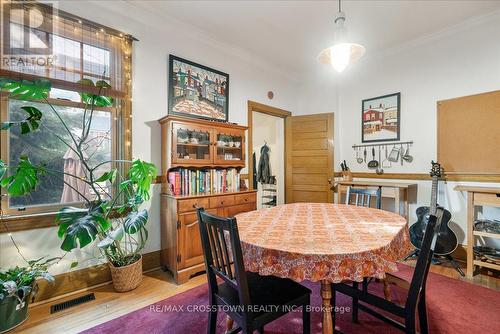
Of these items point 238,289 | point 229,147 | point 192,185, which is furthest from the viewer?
point 229,147

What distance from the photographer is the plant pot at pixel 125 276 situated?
2080 millimetres

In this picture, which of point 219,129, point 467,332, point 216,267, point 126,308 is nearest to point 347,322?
point 467,332

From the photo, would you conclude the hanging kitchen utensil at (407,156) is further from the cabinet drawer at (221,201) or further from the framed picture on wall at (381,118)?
the cabinet drawer at (221,201)

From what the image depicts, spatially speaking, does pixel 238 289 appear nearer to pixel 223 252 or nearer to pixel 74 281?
pixel 223 252

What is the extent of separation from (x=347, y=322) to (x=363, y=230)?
2.65ft

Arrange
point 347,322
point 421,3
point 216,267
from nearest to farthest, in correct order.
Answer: point 216,267
point 347,322
point 421,3

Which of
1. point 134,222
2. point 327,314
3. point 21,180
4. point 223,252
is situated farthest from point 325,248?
point 21,180

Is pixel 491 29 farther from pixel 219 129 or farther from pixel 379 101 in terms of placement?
pixel 219 129

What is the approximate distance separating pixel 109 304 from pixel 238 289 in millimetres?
1487

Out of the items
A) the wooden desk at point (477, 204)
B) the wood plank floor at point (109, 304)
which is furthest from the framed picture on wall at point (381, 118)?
the wood plank floor at point (109, 304)

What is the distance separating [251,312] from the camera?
109cm

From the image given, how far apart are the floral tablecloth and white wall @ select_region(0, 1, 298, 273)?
156cm

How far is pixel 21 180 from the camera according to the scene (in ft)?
5.44

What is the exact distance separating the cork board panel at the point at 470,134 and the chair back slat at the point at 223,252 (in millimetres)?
2943
